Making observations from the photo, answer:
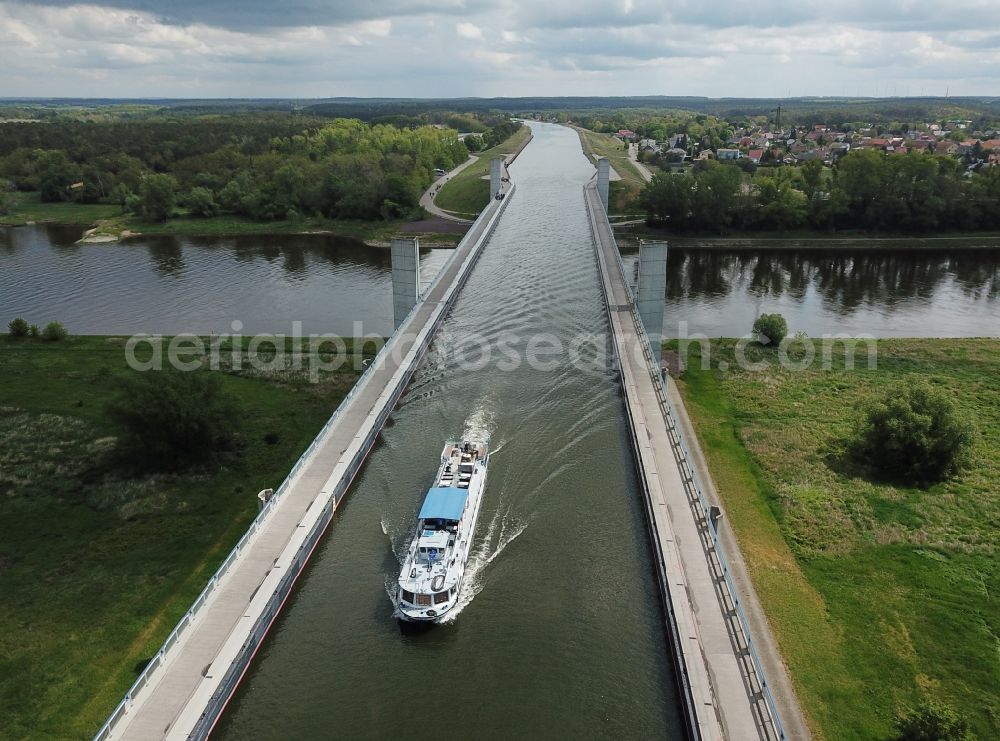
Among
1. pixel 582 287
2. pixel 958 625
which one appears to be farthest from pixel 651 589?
pixel 582 287

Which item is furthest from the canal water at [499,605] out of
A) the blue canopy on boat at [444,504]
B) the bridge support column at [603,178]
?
the bridge support column at [603,178]

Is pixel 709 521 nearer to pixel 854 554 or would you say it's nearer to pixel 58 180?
pixel 854 554

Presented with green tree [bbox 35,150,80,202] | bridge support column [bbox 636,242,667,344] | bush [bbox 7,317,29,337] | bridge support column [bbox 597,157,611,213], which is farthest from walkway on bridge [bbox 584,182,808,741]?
green tree [bbox 35,150,80,202]

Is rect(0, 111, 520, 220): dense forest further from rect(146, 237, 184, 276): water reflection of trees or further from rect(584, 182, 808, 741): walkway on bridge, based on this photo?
rect(584, 182, 808, 741): walkway on bridge

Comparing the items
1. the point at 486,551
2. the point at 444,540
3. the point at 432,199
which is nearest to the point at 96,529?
the point at 444,540

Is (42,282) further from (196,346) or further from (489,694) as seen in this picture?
(489,694)

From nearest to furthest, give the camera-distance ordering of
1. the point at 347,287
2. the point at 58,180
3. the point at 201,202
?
the point at 347,287 → the point at 201,202 → the point at 58,180

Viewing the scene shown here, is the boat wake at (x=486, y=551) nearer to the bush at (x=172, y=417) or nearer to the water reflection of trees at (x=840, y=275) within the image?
the bush at (x=172, y=417)
